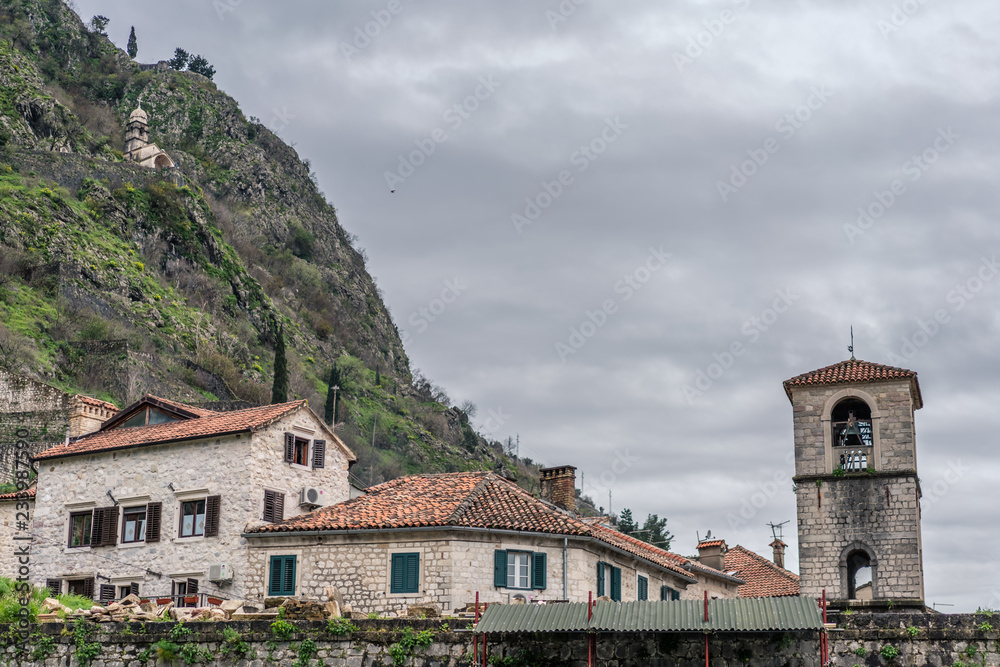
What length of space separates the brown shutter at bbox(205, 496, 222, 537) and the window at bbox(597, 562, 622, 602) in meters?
13.0

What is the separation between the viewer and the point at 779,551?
214 feet

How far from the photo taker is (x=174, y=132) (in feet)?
558

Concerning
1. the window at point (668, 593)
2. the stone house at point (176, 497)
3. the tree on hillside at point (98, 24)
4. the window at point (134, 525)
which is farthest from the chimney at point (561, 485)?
the tree on hillside at point (98, 24)

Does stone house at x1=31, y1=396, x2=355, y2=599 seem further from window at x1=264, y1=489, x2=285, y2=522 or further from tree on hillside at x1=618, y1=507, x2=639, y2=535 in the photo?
tree on hillside at x1=618, y1=507, x2=639, y2=535

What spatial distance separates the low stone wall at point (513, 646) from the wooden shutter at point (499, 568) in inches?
437

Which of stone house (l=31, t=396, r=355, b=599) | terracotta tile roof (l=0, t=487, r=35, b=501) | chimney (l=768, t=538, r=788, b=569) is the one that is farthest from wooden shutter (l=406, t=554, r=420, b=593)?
chimney (l=768, t=538, r=788, b=569)

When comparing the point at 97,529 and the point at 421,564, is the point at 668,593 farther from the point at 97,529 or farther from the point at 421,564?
the point at 97,529

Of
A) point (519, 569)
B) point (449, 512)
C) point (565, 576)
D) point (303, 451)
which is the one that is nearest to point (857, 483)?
point (565, 576)

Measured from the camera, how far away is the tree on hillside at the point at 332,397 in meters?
111

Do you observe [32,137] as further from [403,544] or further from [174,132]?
[403,544]

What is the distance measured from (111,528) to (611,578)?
58.3ft

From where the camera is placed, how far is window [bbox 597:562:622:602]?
3866cm

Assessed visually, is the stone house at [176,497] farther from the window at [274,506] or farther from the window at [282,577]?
the window at [282,577]

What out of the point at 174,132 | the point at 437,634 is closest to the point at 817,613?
the point at 437,634
